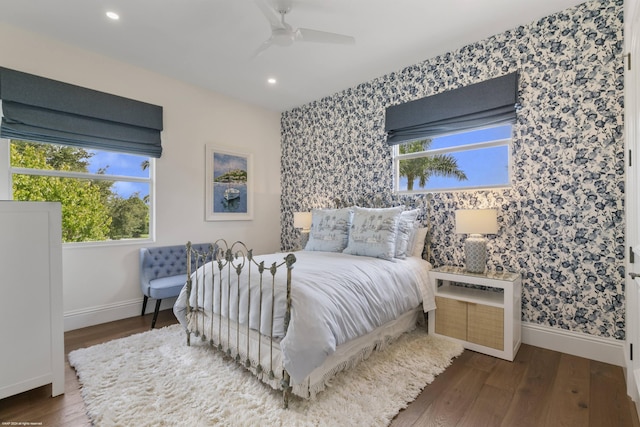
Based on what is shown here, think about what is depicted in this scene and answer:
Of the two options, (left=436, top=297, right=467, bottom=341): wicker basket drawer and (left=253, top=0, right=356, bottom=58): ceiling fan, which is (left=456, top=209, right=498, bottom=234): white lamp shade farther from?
(left=253, top=0, right=356, bottom=58): ceiling fan

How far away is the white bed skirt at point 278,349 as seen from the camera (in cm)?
183

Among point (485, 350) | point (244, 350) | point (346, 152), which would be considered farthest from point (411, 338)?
point (346, 152)

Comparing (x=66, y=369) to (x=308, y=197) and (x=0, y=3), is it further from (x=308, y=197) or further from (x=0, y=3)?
(x=308, y=197)

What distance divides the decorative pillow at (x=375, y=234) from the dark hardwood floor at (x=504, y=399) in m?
1.07

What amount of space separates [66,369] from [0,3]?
2916 mm

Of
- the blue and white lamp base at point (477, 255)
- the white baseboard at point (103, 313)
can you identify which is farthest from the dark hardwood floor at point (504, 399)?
the white baseboard at point (103, 313)

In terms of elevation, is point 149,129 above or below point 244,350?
above

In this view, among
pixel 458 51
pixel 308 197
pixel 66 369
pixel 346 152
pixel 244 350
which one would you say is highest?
pixel 458 51

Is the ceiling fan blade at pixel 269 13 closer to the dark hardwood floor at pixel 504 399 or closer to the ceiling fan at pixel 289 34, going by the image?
the ceiling fan at pixel 289 34

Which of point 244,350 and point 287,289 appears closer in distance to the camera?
point 287,289

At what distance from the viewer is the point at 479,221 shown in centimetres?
256

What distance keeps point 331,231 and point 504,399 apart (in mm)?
2024

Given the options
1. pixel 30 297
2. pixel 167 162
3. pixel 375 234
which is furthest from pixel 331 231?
pixel 30 297

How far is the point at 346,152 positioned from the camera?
161 inches
